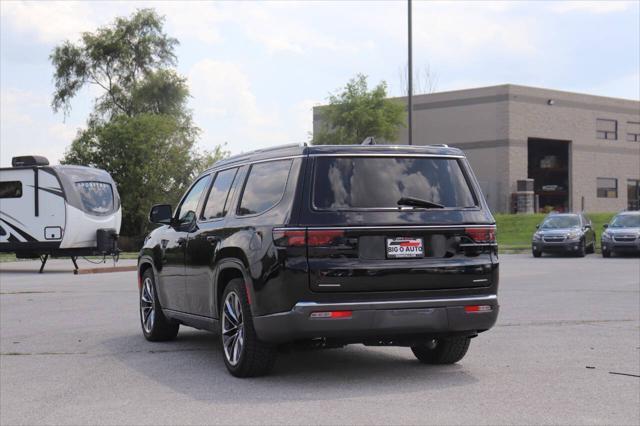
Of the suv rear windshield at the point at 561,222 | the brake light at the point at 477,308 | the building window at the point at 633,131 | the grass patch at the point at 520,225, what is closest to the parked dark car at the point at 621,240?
the suv rear windshield at the point at 561,222

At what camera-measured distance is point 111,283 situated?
19.8 m

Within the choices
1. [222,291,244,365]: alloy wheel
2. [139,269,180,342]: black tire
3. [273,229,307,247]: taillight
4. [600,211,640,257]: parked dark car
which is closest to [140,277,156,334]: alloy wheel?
[139,269,180,342]: black tire

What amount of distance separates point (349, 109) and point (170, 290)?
51000mm

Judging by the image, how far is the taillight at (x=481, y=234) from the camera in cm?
735

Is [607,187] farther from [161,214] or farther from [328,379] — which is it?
[328,379]

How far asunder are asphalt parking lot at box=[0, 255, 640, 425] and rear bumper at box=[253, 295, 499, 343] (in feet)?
1.47

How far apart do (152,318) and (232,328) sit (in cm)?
255

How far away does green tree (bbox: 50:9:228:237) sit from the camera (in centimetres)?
5016

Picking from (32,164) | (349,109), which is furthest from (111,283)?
(349,109)

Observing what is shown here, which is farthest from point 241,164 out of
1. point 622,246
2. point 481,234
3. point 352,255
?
point 622,246

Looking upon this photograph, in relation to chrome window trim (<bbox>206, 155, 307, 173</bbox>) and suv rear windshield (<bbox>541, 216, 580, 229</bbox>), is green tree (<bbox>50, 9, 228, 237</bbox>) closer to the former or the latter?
suv rear windshield (<bbox>541, 216, 580, 229</bbox>)

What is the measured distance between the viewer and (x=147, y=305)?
1026 centimetres

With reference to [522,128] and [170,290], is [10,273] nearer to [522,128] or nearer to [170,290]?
[170,290]

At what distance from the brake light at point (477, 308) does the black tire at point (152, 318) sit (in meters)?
3.71
